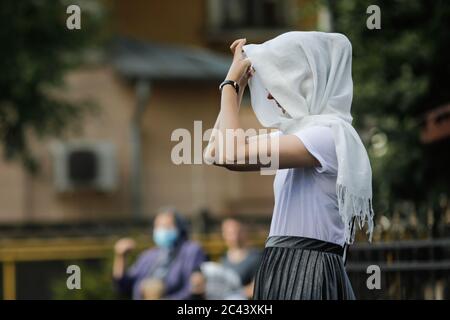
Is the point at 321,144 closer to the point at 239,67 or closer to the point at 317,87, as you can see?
the point at 317,87

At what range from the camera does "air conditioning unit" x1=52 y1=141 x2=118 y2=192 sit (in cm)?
2398

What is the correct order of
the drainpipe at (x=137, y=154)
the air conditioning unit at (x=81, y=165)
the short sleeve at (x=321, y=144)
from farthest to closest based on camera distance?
the drainpipe at (x=137, y=154) < the air conditioning unit at (x=81, y=165) < the short sleeve at (x=321, y=144)

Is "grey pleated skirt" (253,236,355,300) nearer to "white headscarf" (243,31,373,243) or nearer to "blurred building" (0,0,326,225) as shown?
"white headscarf" (243,31,373,243)

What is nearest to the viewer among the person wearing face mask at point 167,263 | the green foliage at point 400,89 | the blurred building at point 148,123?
the person wearing face mask at point 167,263

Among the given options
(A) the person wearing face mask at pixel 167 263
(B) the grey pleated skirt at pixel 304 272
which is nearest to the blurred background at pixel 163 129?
(A) the person wearing face mask at pixel 167 263

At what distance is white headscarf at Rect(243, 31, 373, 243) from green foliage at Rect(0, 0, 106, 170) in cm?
1274

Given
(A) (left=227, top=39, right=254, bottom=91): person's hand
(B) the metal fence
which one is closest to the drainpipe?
(B) the metal fence

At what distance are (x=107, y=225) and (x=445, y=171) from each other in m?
6.56

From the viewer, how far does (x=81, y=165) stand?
945 inches

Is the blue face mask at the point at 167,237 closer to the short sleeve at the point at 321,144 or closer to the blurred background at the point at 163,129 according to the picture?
the blurred background at the point at 163,129

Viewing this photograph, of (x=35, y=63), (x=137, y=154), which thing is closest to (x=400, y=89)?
(x=35, y=63)

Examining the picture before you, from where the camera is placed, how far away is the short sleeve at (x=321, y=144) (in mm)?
4762

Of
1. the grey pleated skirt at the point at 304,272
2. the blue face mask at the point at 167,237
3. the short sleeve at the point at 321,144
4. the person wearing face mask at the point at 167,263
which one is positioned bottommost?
the person wearing face mask at the point at 167,263
